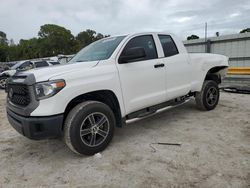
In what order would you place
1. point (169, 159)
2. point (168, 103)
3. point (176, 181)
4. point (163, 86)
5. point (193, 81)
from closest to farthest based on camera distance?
1. point (176, 181)
2. point (169, 159)
3. point (163, 86)
4. point (168, 103)
5. point (193, 81)

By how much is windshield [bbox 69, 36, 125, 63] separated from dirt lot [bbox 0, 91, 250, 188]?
5.11 ft

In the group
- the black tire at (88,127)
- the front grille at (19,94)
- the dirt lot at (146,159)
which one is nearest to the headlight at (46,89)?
the front grille at (19,94)

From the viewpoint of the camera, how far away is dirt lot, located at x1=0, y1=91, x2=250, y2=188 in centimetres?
288

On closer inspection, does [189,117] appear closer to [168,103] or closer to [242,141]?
[168,103]

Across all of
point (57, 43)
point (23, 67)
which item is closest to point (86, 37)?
point (57, 43)

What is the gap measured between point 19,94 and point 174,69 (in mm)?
2913

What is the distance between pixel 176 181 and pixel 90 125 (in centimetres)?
149

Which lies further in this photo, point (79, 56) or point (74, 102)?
point (79, 56)

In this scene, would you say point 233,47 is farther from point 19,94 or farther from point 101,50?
point 19,94

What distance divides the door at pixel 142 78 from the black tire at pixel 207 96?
149cm

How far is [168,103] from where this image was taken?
15.6 ft

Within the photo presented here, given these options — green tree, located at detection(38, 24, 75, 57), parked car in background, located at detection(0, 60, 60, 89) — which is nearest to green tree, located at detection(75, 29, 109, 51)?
green tree, located at detection(38, 24, 75, 57)

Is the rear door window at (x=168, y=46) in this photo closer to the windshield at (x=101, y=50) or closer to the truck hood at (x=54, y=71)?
the windshield at (x=101, y=50)

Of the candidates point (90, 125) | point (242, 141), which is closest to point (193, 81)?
point (242, 141)
